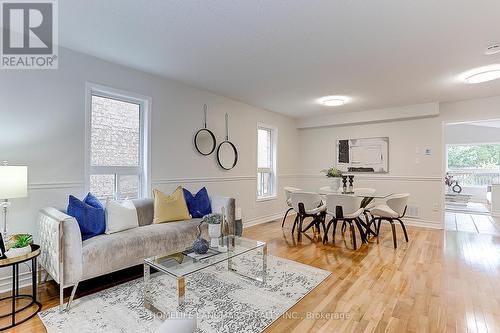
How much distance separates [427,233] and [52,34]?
20.2 feet

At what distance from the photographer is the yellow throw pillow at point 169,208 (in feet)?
10.7

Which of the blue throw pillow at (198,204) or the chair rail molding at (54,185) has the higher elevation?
the chair rail molding at (54,185)

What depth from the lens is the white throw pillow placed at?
107 inches

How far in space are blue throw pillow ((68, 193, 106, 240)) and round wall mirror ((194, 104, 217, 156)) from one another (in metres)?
1.91

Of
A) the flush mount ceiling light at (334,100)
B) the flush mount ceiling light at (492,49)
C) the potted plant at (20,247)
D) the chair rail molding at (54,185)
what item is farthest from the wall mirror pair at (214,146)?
the flush mount ceiling light at (492,49)

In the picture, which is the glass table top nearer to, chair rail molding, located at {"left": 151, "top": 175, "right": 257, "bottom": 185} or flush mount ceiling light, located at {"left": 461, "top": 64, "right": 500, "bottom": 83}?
chair rail molding, located at {"left": 151, "top": 175, "right": 257, "bottom": 185}

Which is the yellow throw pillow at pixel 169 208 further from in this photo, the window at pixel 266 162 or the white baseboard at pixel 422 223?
the white baseboard at pixel 422 223

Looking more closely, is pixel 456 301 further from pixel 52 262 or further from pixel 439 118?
pixel 439 118

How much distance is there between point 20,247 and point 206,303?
1.59m

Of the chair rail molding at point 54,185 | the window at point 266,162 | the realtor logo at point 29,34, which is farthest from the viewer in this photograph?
the window at point 266,162

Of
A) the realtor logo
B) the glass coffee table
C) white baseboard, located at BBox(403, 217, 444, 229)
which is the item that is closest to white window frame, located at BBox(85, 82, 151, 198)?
the realtor logo

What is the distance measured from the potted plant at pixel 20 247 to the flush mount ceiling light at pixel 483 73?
5265mm

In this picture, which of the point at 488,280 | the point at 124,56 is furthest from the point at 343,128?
the point at 124,56

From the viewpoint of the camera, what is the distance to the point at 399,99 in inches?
191
